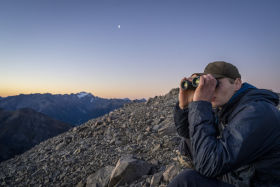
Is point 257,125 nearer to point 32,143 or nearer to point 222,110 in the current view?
point 222,110

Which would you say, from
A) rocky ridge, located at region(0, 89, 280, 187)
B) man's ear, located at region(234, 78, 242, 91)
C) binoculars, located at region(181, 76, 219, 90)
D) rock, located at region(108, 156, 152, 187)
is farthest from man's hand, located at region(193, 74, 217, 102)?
rock, located at region(108, 156, 152, 187)

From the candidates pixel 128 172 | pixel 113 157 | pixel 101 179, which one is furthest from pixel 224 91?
pixel 113 157

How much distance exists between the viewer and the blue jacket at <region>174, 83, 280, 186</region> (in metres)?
1.69

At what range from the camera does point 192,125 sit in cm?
203

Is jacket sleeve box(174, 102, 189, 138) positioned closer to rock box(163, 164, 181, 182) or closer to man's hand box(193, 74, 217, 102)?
man's hand box(193, 74, 217, 102)

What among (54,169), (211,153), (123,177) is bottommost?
(54,169)

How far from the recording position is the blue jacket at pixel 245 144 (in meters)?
1.69

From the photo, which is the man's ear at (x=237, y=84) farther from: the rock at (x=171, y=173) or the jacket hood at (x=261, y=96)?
the rock at (x=171, y=173)

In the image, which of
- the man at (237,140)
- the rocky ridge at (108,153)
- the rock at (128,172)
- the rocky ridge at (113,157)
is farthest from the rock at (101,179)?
the man at (237,140)

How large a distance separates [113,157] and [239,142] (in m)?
6.28

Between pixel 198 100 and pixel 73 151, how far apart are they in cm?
841

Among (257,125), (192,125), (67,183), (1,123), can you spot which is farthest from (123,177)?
(1,123)

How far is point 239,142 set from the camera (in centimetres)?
170

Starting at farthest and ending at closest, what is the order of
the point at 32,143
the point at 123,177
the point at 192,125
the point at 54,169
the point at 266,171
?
the point at 32,143
the point at 54,169
the point at 123,177
the point at 192,125
the point at 266,171
